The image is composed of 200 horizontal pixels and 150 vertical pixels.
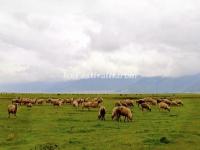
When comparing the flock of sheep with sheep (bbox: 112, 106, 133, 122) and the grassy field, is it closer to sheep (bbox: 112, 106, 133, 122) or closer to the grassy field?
sheep (bbox: 112, 106, 133, 122)

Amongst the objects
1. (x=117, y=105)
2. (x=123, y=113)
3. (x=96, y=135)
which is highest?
(x=117, y=105)

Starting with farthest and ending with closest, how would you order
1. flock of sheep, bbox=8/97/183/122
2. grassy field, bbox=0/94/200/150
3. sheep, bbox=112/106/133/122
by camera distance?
flock of sheep, bbox=8/97/183/122 < sheep, bbox=112/106/133/122 < grassy field, bbox=0/94/200/150

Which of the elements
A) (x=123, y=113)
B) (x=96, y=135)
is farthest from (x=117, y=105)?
(x=96, y=135)

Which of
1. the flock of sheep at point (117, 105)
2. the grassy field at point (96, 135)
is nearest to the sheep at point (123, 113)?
the flock of sheep at point (117, 105)

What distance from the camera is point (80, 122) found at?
134 ft

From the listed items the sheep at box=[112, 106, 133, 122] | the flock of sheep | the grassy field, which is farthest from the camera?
the flock of sheep

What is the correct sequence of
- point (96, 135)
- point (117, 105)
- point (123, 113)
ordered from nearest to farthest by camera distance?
point (96, 135)
point (123, 113)
point (117, 105)

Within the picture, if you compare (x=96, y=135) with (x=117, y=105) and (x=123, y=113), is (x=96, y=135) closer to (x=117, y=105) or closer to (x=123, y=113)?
(x=123, y=113)

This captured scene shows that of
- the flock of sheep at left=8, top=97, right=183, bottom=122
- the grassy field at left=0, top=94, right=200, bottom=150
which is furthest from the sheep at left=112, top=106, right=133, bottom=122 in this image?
the grassy field at left=0, top=94, right=200, bottom=150

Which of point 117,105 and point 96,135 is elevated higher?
point 117,105

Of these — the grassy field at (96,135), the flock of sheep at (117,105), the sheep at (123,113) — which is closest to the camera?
the grassy field at (96,135)

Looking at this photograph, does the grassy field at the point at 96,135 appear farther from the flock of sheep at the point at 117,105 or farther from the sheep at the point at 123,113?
the flock of sheep at the point at 117,105

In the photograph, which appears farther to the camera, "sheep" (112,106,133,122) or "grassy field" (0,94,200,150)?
"sheep" (112,106,133,122)

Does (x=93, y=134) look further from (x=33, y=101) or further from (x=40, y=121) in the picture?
(x=33, y=101)
